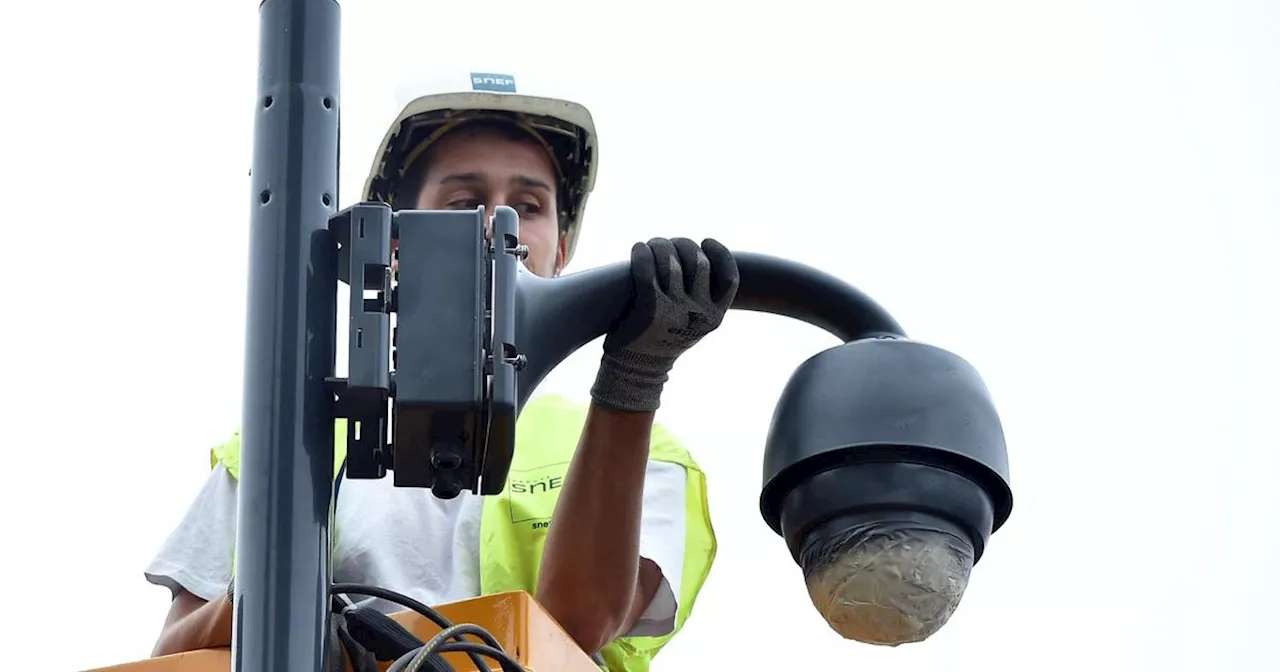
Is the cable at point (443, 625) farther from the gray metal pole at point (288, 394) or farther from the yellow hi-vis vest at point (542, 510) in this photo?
the yellow hi-vis vest at point (542, 510)

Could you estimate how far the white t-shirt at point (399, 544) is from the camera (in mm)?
3275

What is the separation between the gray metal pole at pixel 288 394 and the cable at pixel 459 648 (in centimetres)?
17

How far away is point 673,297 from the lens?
93.1 inches

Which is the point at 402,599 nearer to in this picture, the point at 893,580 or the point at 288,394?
the point at 288,394

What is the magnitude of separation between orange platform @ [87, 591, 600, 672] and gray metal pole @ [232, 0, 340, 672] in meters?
0.36

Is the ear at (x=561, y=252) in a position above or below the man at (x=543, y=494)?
above

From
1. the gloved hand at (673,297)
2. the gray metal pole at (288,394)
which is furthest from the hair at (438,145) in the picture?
the gray metal pole at (288,394)

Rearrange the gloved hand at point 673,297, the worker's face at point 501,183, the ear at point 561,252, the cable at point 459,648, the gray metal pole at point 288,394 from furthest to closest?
the ear at point 561,252
the worker's face at point 501,183
the gloved hand at point 673,297
the cable at point 459,648
the gray metal pole at point 288,394

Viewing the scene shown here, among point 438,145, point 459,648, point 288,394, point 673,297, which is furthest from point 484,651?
point 438,145

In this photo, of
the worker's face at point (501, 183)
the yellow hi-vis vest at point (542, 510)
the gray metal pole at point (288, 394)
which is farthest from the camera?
the worker's face at point (501, 183)

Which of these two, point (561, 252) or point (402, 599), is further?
point (561, 252)

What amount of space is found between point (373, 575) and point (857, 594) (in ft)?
4.47

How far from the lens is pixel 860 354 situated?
232 cm

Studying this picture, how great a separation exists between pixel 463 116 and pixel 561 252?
16.6 inches
